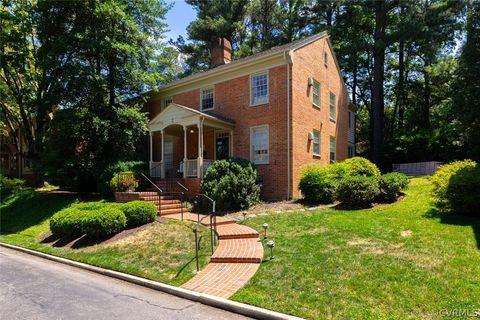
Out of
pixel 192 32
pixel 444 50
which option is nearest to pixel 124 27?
pixel 192 32

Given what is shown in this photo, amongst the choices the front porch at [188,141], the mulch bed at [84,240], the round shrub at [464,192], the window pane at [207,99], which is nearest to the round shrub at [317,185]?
the round shrub at [464,192]

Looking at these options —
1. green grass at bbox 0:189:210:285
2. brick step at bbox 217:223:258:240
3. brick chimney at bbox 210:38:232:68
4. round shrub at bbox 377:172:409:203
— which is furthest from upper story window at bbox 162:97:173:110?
round shrub at bbox 377:172:409:203

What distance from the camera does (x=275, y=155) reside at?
1566 cm

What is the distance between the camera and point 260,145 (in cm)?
1636

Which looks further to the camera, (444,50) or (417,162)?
(444,50)

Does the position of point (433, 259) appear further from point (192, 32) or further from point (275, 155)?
point (192, 32)

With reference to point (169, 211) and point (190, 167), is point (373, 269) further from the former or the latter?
point (190, 167)

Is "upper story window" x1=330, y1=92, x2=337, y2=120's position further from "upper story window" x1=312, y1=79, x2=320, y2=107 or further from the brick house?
"upper story window" x1=312, y1=79, x2=320, y2=107

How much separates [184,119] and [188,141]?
318 centimetres

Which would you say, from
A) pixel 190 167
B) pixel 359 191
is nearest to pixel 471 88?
pixel 359 191

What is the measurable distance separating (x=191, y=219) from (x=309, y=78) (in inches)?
383

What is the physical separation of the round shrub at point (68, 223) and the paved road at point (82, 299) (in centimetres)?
255

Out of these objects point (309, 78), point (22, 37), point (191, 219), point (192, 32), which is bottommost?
point (191, 219)

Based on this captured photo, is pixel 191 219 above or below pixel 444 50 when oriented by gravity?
below
